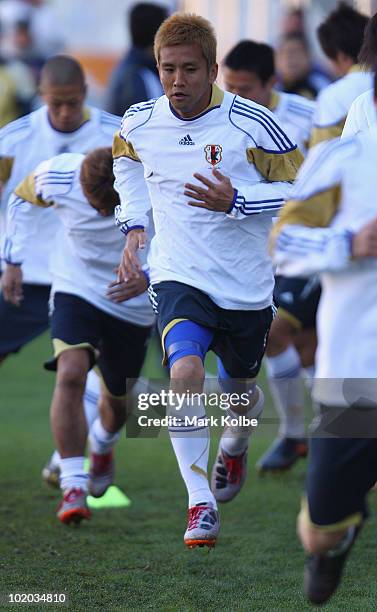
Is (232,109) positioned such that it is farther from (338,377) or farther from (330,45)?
(330,45)

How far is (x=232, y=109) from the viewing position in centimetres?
571

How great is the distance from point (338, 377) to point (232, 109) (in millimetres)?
1892

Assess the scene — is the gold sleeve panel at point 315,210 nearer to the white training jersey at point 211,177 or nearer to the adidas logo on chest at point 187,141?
the white training jersey at point 211,177

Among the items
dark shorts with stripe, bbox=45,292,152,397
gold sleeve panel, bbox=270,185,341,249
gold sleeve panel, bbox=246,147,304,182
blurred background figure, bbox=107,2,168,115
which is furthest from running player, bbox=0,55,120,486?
gold sleeve panel, bbox=270,185,341,249

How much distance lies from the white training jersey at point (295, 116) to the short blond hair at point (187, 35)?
2.32 meters

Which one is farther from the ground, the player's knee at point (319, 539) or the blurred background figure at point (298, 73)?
the player's knee at point (319, 539)

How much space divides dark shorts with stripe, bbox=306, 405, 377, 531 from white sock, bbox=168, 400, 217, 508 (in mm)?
1282

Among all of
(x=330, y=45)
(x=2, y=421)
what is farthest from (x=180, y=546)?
(x=2, y=421)

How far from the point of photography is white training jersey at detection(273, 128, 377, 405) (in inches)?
162

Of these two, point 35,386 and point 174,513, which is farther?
point 35,386

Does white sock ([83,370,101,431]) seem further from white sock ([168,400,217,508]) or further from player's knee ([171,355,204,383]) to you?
player's knee ([171,355,204,383])

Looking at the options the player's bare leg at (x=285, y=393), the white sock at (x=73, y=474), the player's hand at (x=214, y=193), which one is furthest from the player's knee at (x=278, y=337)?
the player's hand at (x=214, y=193)

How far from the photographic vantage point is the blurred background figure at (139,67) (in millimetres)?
10070

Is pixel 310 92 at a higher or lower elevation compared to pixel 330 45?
lower
